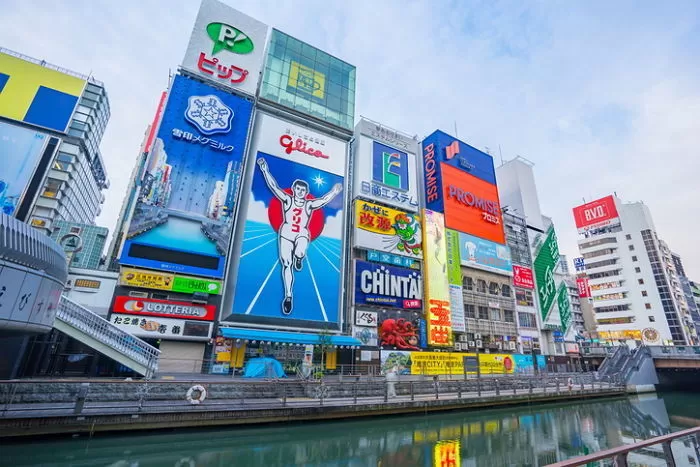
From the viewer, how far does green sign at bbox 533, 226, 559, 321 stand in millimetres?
47734

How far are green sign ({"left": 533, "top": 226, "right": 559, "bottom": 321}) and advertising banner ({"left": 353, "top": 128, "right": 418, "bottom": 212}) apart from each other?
22.6m

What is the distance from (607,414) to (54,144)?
55139mm

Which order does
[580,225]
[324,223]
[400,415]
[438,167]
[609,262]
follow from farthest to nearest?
[580,225] → [609,262] → [438,167] → [324,223] → [400,415]

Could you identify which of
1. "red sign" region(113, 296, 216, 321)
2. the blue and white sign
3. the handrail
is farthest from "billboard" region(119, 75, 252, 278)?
the handrail

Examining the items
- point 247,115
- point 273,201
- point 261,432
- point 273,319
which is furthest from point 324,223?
point 261,432

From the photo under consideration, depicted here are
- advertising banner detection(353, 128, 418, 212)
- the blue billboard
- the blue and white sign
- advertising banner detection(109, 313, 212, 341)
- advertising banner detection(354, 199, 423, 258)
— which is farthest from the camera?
the blue billboard

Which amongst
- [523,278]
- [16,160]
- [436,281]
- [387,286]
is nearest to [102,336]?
[387,286]

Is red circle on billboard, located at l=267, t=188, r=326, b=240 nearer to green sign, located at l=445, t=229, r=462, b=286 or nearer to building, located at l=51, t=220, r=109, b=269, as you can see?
green sign, located at l=445, t=229, r=462, b=286

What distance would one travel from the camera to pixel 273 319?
1109 inches

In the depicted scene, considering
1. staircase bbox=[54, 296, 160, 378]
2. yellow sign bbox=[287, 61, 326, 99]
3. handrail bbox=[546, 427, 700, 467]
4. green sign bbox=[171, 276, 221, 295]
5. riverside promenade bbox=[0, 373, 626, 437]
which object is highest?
yellow sign bbox=[287, 61, 326, 99]

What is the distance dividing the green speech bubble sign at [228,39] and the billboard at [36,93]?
67.5ft

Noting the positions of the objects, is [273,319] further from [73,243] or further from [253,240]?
[73,243]

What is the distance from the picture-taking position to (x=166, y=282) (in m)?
24.5

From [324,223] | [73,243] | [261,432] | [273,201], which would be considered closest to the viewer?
[261,432]
